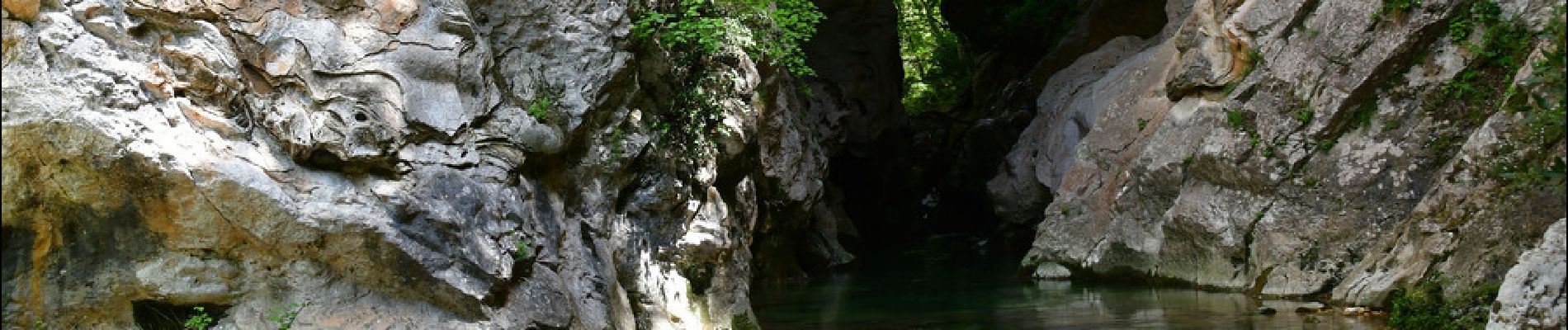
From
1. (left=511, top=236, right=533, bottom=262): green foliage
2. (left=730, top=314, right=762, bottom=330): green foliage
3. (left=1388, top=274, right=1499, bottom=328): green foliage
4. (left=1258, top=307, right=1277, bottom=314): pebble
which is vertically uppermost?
(left=511, top=236, right=533, bottom=262): green foliage

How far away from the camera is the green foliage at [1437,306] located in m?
9.29

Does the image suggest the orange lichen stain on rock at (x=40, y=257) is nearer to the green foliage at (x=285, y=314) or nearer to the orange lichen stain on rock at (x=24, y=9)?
the orange lichen stain on rock at (x=24, y=9)

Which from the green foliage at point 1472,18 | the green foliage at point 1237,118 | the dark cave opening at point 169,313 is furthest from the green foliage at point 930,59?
the dark cave opening at point 169,313

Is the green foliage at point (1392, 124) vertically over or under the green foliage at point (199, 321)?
over

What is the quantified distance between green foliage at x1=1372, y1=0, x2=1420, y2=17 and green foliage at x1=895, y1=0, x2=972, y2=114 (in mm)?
24725

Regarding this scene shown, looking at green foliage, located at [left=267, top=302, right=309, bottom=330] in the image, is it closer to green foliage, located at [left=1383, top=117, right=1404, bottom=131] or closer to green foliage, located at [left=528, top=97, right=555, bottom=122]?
green foliage, located at [left=528, top=97, right=555, bottom=122]

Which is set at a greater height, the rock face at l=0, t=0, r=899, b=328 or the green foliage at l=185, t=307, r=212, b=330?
the rock face at l=0, t=0, r=899, b=328

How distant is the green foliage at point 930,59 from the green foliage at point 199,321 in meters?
31.7

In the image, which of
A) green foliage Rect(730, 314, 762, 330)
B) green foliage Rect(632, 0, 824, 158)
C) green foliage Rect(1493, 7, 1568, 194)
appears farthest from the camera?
green foliage Rect(730, 314, 762, 330)

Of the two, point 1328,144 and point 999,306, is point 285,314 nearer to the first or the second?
point 999,306

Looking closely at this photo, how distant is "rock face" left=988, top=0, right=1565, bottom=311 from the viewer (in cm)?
1066

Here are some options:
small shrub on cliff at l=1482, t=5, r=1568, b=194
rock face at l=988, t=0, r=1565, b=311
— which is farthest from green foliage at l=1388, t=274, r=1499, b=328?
small shrub on cliff at l=1482, t=5, r=1568, b=194

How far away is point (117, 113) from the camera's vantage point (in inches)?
287

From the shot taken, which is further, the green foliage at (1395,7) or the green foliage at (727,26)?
the green foliage at (1395,7)
